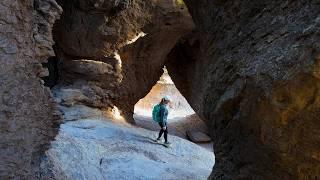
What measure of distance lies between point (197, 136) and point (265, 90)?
13119mm

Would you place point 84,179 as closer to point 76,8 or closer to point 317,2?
point 317,2

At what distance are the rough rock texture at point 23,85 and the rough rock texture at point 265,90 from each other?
7.09 ft

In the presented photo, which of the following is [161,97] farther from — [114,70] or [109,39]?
[109,39]

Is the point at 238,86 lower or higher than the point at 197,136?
higher

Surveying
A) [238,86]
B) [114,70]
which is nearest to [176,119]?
[114,70]

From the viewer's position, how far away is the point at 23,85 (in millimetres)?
4977

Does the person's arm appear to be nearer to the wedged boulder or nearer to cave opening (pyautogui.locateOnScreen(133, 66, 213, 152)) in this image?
cave opening (pyautogui.locateOnScreen(133, 66, 213, 152))

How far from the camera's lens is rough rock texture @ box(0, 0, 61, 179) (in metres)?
4.75

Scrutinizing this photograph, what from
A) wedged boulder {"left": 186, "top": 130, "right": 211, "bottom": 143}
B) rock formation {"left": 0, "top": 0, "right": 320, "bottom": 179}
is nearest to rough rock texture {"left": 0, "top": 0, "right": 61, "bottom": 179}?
rock formation {"left": 0, "top": 0, "right": 320, "bottom": 179}

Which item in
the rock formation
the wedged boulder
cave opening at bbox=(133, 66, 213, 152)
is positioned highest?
the rock formation

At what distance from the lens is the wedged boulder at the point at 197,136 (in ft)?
56.3

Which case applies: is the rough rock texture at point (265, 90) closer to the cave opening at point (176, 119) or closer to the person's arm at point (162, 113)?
the person's arm at point (162, 113)

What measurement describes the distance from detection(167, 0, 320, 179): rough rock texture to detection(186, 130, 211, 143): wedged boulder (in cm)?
1091

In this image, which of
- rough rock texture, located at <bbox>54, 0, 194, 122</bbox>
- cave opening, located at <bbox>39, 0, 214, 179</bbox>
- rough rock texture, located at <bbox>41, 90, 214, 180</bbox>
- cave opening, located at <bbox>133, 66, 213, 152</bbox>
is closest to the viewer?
rough rock texture, located at <bbox>41, 90, 214, 180</bbox>
